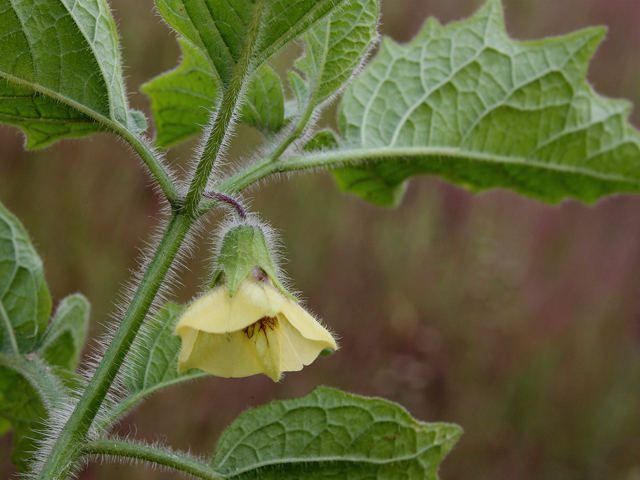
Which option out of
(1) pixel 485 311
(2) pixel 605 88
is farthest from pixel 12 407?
(2) pixel 605 88

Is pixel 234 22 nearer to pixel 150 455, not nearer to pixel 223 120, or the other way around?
pixel 223 120

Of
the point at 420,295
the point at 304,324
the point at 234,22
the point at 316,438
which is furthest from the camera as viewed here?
the point at 420,295

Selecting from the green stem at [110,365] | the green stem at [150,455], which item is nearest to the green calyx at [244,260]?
the green stem at [110,365]

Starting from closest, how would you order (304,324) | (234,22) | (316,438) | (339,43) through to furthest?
(234,22) → (304,324) → (339,43) → (316,438)

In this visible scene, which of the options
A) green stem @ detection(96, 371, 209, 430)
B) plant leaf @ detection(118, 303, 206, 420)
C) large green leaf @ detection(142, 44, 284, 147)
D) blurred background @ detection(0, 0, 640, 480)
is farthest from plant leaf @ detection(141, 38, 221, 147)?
blurred background @ detection(0, 0, 640, 480)

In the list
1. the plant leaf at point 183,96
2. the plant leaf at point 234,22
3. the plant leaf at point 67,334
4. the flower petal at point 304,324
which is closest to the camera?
the plant leaf at point 234,22

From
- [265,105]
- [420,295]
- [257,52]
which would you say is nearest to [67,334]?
[265,105]

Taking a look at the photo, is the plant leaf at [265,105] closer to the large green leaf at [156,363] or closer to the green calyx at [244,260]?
the green calyx at [244,260]
